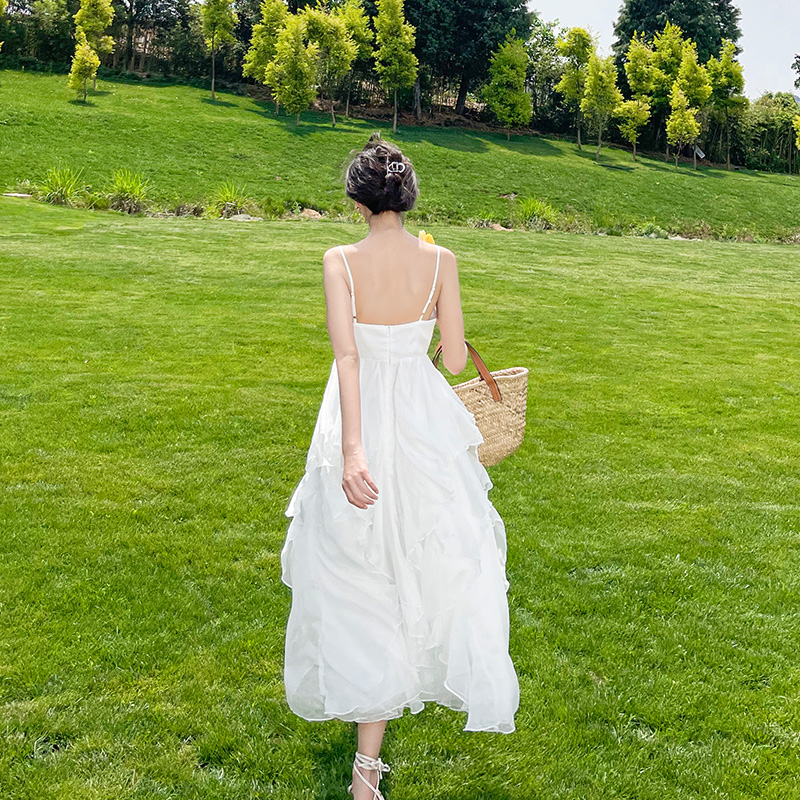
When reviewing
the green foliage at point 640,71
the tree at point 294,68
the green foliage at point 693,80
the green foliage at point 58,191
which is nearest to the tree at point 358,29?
the tree at point 294,68

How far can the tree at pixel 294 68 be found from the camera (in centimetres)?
4866

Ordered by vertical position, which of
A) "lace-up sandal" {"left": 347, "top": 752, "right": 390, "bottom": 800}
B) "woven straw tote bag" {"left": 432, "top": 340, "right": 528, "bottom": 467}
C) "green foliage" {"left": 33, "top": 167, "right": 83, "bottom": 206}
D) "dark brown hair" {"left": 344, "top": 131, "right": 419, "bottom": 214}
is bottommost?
"lace-up sandal" {"left": 347, "top": 752, "right": 390, "bottom": 800}

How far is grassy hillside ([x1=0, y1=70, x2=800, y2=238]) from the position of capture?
35.8 m

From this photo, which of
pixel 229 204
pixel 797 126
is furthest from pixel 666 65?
pixel 229 204

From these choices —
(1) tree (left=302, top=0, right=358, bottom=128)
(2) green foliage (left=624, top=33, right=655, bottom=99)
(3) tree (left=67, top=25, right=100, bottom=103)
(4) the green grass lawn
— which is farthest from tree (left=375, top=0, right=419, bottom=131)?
(4) the green grass lawn

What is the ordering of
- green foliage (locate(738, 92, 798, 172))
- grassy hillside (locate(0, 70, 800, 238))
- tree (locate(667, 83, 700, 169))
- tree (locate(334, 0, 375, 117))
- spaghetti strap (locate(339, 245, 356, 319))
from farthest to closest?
green foliage (locate(738, 92, 798, 172)), tree (locate(334, 0, 375, 117)), tree (locate(667, 83, 700, 169)), grassy hillside (locate(0, 70, 800, 238)), spaghetti strap (locate(339, 245, 356, 319))

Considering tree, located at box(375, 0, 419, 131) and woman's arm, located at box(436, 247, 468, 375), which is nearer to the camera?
woman's arm, located at box(436, 247, 468, 375)

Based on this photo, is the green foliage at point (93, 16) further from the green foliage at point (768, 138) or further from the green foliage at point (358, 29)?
the green foliage at point (768, 138)

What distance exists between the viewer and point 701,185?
4834 cm

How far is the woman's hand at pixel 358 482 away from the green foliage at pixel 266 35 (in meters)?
56.0

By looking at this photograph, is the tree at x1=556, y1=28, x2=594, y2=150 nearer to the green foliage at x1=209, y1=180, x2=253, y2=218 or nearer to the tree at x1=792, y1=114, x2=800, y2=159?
the tree at x1=792, y1=114, x2=800, y2=159

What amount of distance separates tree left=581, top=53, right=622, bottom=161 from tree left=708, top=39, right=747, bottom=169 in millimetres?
9388

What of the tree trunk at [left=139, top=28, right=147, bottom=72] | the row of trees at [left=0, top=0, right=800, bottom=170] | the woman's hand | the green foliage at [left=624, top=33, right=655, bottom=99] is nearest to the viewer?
the woman's hand

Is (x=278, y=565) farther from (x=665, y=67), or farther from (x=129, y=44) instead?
(x=665, y=67)
